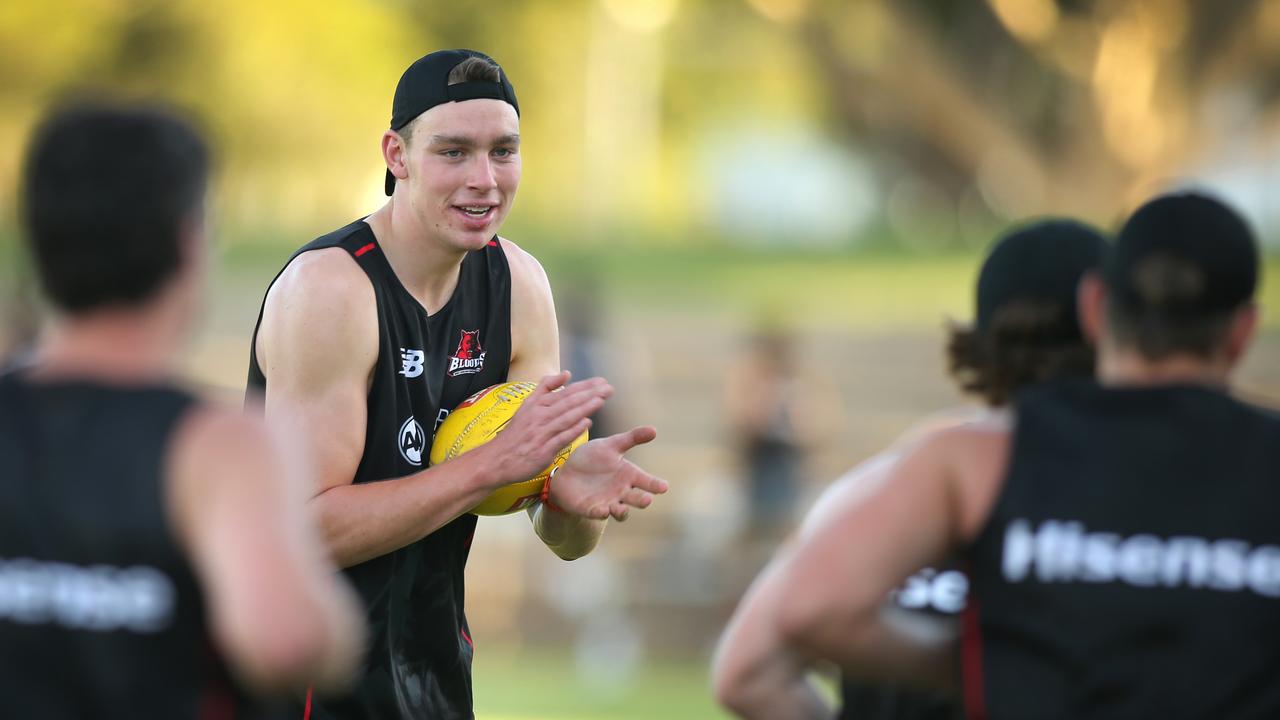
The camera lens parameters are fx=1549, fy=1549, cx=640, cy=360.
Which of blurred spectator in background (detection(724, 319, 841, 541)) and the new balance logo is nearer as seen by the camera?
the new balance logo

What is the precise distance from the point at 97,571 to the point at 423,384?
1.97 meters

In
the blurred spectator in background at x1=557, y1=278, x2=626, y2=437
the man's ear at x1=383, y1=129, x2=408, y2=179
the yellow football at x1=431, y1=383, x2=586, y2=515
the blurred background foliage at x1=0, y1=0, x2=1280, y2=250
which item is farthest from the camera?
the blurred background foliage at x1=0, y1=0, x2=1280, y2=250

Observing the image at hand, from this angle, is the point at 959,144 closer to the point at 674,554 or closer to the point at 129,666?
the point at 674,554

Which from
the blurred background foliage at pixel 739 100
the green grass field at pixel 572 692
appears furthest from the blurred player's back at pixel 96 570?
the blurred background foliage at pixel 739 100

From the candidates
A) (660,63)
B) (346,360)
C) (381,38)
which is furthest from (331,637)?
(660,63)

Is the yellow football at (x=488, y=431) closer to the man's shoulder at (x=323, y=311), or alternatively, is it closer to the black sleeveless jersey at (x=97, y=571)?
the man's shoulder at (x=323, y=311)

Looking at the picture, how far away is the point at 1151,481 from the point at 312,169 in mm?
48360

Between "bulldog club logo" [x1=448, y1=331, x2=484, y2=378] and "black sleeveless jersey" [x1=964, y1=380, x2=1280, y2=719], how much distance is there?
2.14 m

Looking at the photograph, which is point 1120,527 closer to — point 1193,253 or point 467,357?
point 1193,253

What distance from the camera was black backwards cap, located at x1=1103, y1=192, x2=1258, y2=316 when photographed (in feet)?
9.22

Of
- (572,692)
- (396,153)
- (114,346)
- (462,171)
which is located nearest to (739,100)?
(572,692)

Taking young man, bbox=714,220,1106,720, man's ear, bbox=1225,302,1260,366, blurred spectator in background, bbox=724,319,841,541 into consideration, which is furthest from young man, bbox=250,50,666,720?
blurred spectator in background, bbox=724,319,841,541

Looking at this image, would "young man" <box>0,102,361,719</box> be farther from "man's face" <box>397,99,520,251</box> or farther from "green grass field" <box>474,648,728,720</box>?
"green grass field" <box>474,648,728,720</box>

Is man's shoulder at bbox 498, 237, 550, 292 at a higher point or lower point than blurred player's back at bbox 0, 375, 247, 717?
higher
